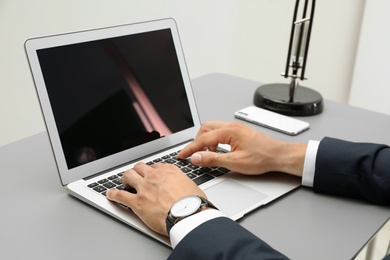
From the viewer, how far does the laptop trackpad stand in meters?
0.78

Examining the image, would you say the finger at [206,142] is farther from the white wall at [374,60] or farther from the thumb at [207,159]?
the white wall at [374,60]

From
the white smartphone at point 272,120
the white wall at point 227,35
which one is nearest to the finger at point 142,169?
the white smartphone at point 272,120

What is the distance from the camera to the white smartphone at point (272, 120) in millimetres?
1136

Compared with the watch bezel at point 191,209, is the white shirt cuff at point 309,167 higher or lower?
lower

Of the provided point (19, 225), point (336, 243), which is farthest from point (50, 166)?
point (336, 243)

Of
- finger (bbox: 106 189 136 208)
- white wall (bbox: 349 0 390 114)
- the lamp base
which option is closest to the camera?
finger (bbox: 106 189 136 208)

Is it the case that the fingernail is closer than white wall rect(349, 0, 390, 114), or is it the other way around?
the fingernail

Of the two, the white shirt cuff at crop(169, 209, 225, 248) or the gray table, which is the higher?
the white shirt cuff at crop(169, 209, 225, 248)

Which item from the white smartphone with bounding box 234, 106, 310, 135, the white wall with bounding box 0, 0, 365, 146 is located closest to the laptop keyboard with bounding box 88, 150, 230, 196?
the white smartphone with bounding box 234, 106, 310, 135

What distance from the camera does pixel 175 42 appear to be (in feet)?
3.38

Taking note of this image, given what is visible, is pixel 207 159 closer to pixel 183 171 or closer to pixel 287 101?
pixel 183 171

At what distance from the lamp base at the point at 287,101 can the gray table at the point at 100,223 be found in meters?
0.41

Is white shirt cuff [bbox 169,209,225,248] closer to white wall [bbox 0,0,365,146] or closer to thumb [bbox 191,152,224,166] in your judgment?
thumb [bbox 191,152,224,166]

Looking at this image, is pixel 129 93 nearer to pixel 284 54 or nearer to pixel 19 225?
pixel 19 225
